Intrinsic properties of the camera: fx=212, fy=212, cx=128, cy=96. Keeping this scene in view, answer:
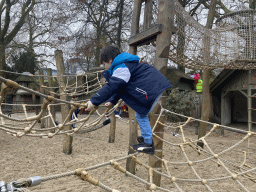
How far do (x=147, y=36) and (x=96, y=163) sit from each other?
251 cm

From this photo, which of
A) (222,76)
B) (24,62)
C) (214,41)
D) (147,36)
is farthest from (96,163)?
(24,62)

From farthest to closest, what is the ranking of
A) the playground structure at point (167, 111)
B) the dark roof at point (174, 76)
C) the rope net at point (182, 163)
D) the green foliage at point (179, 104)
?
the dark roof at point (174, 76) → the green foliage at point (179, 104) → the rope net at point (182, 163) → the playground structure at point (167, 111)

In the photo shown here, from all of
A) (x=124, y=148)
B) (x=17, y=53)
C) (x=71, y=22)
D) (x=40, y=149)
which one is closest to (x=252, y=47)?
(x=124, y=148)

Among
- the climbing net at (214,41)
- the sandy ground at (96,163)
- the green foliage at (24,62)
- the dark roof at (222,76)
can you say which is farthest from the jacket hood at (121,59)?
the green foliage at (24,62)

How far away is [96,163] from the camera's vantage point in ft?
13.2

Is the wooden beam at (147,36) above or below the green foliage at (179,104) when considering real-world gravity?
above

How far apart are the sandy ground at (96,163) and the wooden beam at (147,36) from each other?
1.44 m

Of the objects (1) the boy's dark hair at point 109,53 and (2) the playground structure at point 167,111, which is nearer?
(2) the playground structure at point 167,111

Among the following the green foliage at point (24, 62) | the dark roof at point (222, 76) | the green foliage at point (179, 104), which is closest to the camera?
the dark roof at point (222, 76)

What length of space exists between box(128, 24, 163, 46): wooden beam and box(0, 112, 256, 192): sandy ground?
144cm

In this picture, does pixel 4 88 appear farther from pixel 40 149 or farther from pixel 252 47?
pixel 252 47

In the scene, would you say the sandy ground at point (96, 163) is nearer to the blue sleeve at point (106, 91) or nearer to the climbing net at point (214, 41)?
the blue sleeve at point (106, 91)

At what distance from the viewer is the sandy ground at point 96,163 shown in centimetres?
308

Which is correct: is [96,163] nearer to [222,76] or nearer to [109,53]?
[109,53]
